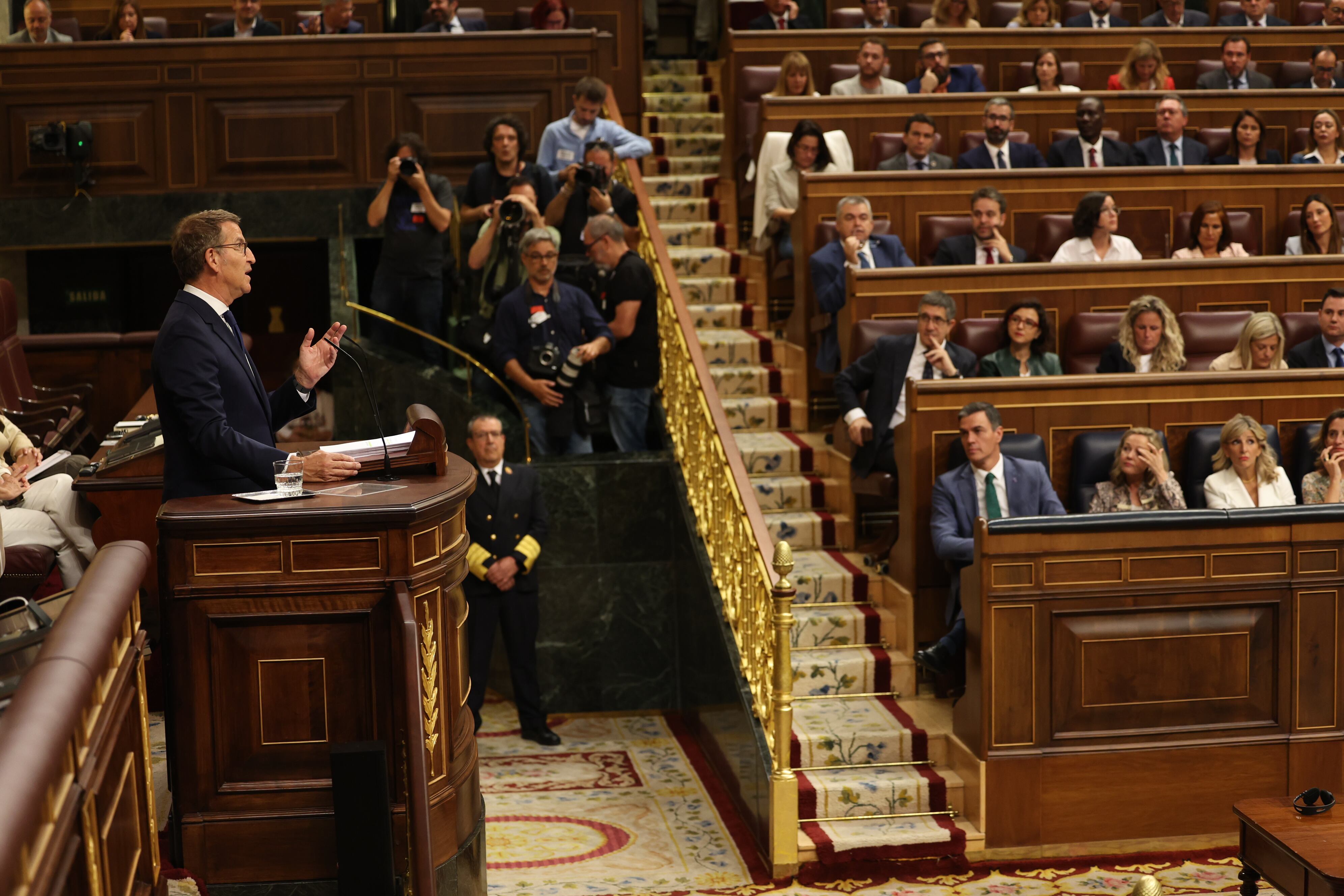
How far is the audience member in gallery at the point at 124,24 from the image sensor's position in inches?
302

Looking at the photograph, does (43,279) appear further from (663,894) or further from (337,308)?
(663,894)

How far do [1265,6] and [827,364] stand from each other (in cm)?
485

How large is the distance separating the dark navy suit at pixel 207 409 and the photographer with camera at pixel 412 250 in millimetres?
3637

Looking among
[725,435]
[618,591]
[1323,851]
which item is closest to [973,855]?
[1323,851]

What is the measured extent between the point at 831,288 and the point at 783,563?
1.73 metres

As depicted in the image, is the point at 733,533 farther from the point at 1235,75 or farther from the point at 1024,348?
the point at 1235,75

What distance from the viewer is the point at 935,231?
625 centimetres

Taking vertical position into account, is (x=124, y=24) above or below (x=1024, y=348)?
above

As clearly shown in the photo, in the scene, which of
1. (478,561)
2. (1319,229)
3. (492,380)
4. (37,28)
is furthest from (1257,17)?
(37,28)

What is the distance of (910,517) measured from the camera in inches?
192

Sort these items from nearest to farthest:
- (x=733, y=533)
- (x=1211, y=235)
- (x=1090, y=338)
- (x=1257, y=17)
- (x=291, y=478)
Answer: (x=291, y=478) → (x=733, y=533) → (x=1090, y=338) → (x=1211, y=235) → (x=1257, y=17)

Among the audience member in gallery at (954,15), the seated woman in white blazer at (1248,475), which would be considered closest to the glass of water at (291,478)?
the seated woman in white blazer at (1248,475)

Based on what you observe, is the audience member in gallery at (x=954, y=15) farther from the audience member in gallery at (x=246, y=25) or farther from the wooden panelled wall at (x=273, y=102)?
the audience member in gallery at (x=246, y=25)

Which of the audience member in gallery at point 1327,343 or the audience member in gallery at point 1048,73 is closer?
the audience member in gallery at point 1327,343
